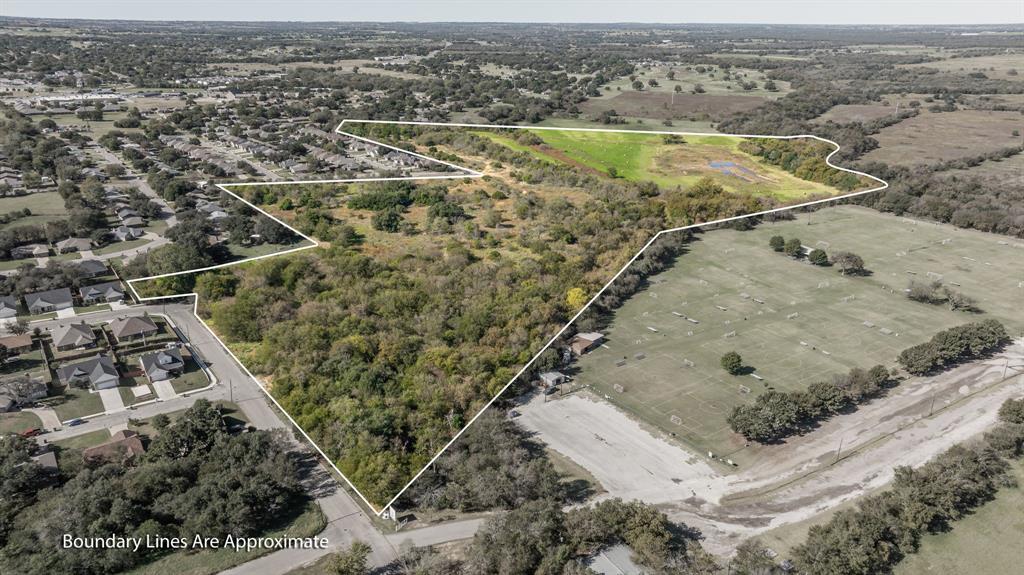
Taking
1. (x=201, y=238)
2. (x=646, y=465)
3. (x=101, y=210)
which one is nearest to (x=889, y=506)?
(x=646, y=465)

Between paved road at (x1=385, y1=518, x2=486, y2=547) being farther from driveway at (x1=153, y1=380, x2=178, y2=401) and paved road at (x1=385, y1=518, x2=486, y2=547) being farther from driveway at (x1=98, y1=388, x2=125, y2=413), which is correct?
driveway at (x1=98, y1=388, x2=125, y2=413)

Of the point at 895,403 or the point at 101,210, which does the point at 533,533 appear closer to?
the point at 895,403

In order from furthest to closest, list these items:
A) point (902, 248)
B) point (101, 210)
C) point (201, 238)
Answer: point (101, 210) → point (902, 248) → point (201, 238)

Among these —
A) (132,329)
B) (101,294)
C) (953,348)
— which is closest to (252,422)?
(132,329)

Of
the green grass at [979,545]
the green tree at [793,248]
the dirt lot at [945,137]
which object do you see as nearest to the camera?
the green grass at [979,545]

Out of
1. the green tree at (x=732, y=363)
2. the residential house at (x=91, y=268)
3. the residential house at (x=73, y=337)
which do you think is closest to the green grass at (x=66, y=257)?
the residential house at (x=91, y=268)

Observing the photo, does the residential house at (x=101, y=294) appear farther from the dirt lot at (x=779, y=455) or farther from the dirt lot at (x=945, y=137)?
the dirt lot at (x=945, y=137)
